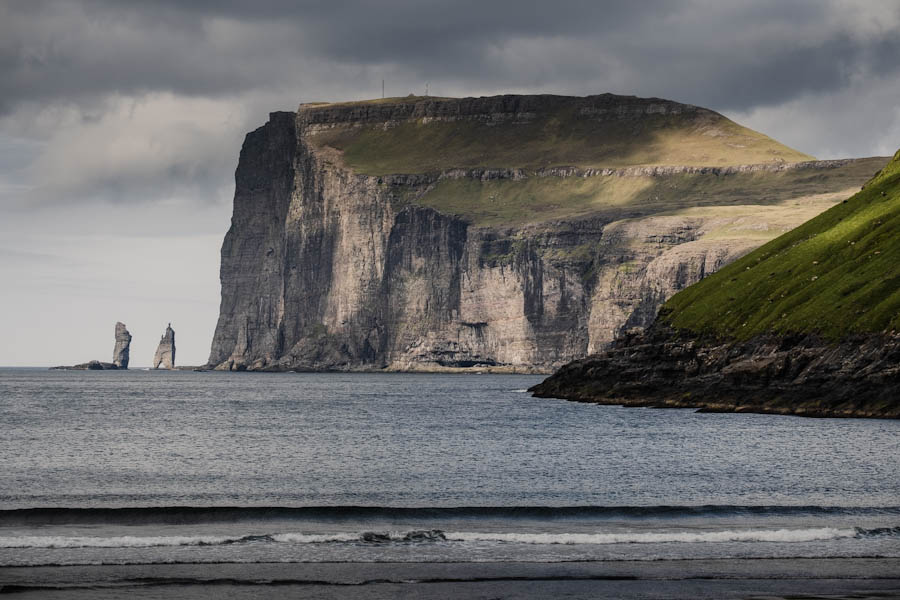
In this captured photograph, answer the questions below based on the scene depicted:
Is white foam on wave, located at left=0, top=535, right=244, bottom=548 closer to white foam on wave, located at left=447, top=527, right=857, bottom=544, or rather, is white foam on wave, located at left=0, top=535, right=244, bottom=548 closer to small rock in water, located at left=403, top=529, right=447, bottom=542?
small rock in water, located at left=403, top=529, right=447, bottom=542

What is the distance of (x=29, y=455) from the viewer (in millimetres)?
87250

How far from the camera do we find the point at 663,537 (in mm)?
47000

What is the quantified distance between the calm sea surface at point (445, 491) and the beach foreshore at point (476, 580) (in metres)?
1.73

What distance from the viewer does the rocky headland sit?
131875 mm

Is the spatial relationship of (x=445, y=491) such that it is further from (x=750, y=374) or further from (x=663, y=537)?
(x=750, y=374)

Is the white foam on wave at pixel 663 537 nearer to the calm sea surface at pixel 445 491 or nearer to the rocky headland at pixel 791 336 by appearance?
the calm sea surface at pixel 445 491

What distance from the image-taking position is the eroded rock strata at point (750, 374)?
127938mm

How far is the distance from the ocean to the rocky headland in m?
12.4

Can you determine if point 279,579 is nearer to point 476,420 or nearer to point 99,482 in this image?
point 99,482

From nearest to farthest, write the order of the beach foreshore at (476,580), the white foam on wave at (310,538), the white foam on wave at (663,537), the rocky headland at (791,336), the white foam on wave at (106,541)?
the beach foreshore at (476,580), the white foam on wave at (106,541), the white foam on wave at (310,538), the white foam on wave at (663,537), the rocky headland at (791,336)

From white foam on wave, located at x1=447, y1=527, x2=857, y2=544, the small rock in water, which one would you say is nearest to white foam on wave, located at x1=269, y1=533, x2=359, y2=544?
the small rock in water

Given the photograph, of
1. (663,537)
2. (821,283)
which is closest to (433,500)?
(663,537)

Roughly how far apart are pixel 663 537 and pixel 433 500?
56.9 ft

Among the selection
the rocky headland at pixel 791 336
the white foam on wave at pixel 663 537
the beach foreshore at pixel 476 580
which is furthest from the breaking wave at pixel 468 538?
the rocky headland at pixel 791 336
